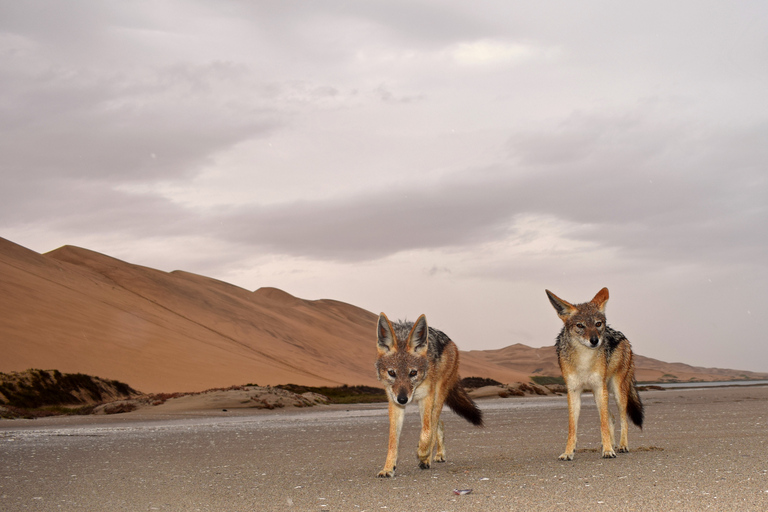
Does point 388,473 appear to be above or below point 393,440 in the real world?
below

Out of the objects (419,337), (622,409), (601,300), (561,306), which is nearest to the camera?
(419,337)

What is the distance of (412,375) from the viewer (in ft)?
21.1

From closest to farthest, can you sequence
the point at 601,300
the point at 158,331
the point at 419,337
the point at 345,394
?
1. the point at 419,337
2. the point at 601,300
3. the point at 345,394
4. the point at 158,331

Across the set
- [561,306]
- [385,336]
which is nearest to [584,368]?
[561,306]

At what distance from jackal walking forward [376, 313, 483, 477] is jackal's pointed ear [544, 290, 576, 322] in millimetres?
1344

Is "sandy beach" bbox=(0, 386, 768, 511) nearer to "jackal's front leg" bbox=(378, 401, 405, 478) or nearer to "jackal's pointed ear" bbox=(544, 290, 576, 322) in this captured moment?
"jackal's front leg" bbox=(378, 401, 405, 478)

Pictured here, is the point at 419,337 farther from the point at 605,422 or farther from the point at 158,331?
the point at 158,331

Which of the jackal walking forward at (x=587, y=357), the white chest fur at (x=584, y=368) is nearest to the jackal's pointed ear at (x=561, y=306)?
the jackal walking forward at (x=587, y=357)

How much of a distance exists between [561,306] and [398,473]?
8.30 feet

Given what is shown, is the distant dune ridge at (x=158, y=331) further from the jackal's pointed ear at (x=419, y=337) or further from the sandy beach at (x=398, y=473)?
the jackal's pointed ear at (x=419, y=337)

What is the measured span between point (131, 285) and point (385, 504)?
2429 inches

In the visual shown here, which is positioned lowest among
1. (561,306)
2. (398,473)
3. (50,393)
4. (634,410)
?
(50,393)

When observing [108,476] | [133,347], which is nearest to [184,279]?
[133,347]

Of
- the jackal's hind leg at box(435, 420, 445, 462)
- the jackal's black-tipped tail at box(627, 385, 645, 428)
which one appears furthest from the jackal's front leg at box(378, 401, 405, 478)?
the jackal's black-tipped tail at box(627, 385, 645, 428)
